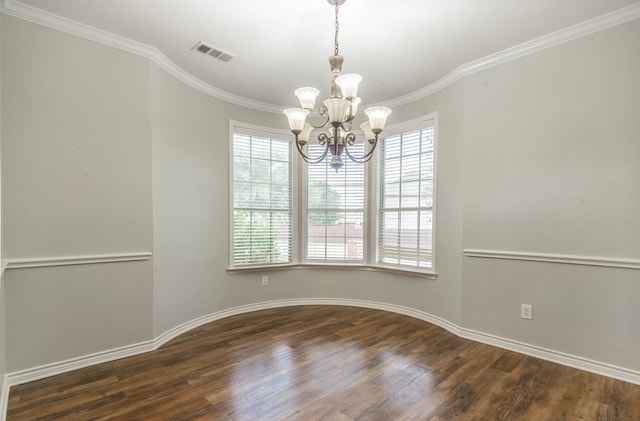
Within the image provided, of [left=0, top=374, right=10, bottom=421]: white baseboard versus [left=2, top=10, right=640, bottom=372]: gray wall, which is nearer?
[left=0, top=374, right=10, bottom=421]: white baseboard

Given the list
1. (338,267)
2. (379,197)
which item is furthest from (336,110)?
(338,267)

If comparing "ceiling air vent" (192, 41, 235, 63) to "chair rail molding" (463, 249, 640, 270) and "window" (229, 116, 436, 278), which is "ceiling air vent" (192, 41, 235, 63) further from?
"chair rail molding" (463, 249, 640, 270)

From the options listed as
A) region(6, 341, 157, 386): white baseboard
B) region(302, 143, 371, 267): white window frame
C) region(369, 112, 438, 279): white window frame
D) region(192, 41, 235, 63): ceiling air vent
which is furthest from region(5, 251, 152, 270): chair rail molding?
region(369, 112, 438, 279): white window frame

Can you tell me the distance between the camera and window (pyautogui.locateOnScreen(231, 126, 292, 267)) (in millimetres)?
4004

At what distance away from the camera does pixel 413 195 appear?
12.8 ft

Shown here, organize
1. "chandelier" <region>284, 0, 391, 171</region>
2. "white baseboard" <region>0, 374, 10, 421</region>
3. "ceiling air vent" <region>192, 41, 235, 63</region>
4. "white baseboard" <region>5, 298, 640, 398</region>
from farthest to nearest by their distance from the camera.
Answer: "ceiling air vent" <region>192, 41, 235, 63</region>
"white baseboard" <region>5, 298, 640, 398</region>
"chandelier" <region>284, 0, 391, 171</region>
"white baseboard" <region>0, 374, 10, 421</region>

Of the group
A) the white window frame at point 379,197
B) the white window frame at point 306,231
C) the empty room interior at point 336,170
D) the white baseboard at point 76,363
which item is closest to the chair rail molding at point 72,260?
the empty room interior at point 336,170

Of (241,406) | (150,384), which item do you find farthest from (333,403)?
(150,384)

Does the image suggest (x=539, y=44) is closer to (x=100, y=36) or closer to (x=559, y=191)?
(x=559, y=191)

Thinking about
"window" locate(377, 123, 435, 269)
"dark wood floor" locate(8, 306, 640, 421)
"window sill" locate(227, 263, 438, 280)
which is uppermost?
"window" locate(377, 123, 435, 269)

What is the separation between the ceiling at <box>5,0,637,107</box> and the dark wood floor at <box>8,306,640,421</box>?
2728 mm

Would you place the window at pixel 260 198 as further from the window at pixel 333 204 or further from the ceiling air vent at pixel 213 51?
the ceiling air vent at pixel 213 51

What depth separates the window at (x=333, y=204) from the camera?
3867mm

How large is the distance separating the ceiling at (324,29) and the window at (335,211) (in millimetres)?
1398
